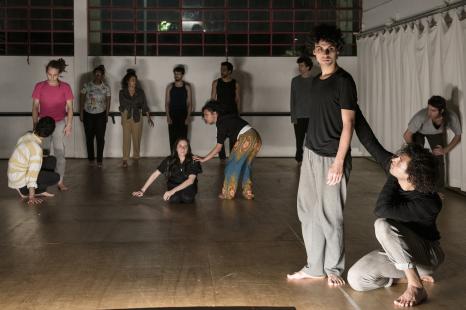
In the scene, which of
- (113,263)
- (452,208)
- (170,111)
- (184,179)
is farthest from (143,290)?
(170,111)

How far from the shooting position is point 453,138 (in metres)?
8.25

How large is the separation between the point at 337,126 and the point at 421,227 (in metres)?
0.79

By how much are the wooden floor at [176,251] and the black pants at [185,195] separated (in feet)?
0.36

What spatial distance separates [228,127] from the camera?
7953mm

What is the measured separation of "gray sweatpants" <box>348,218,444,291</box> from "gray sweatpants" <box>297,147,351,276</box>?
0.65 feet

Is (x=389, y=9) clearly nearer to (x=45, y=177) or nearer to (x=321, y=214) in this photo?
(x=45, y=177)

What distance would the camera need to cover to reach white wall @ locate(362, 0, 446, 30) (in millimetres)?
9919

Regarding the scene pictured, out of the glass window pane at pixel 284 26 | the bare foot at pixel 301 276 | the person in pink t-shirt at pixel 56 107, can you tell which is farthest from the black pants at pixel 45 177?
the glass window pane at pixel 284 26

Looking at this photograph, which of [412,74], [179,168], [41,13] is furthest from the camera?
[41,13]

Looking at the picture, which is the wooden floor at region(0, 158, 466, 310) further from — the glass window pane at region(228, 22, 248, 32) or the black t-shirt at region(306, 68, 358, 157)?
the glass window pane at region(228, 22, 248, 32)

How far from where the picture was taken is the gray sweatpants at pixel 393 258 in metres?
4.38

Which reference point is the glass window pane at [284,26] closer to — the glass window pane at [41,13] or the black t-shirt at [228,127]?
the glass window pane at [41,13]

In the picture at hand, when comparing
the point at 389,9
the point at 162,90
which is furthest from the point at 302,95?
the point at 162,90

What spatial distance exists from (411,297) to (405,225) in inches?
17.5
